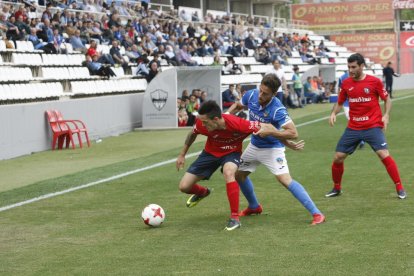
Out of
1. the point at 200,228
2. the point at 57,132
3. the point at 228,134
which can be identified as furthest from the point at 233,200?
the point at 57,132

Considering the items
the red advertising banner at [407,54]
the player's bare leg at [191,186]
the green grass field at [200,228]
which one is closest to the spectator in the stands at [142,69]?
the green grass field at [200,228]

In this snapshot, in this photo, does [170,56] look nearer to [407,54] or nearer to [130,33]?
[130,33]

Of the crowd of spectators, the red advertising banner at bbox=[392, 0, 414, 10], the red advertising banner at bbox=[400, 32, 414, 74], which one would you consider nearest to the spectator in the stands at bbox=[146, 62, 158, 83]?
the crowd of spectators

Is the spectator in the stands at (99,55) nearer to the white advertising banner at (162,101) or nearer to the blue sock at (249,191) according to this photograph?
the white advertising banner at (162,101)

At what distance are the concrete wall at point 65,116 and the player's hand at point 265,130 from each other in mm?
10820

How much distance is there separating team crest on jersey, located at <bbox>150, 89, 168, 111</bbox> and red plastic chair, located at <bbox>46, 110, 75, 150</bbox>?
220 inches

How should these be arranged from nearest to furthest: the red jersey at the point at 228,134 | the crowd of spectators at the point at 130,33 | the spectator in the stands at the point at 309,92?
the red jersey at the point at 228,134, the crowd of spectators at the point at 130,33, the spectator in the stands at the point at 309,92

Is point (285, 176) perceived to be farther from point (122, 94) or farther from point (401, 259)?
point (122, 94)

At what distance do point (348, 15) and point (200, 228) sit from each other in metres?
59.3

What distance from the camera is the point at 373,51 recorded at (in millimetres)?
63219

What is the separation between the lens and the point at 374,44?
6306 centimetres

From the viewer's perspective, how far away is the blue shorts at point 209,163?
30.0 ft

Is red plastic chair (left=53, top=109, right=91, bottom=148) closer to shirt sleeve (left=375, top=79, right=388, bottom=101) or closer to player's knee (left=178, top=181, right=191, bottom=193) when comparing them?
shirt sleeve (left=375, top=79, right=388, bottom=101)

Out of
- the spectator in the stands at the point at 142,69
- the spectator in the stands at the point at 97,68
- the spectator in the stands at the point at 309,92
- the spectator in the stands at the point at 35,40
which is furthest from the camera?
the spectator in the stands at the point at 309,92
